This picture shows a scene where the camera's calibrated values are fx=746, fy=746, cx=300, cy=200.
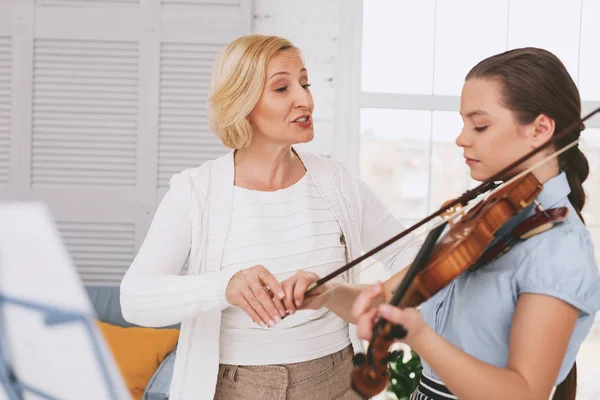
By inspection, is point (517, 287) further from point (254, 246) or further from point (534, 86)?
point (254, 246)

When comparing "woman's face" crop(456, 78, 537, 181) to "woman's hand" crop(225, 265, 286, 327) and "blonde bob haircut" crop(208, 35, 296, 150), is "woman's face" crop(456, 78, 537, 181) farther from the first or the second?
"blonde bob haircut" crop(208, 35, 296, 150)

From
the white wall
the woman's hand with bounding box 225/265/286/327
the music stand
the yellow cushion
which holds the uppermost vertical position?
the white wall

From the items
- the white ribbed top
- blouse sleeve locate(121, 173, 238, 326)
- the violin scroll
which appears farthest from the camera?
the white ribbed top

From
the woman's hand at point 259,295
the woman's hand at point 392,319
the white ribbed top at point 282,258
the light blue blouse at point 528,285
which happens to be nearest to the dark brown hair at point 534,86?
the light blue blouse at point 528,285

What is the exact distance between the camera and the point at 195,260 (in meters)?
1.58

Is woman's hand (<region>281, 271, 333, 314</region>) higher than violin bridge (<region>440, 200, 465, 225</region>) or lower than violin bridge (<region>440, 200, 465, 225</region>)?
lower

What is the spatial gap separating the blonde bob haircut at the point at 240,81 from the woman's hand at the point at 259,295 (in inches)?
16.2

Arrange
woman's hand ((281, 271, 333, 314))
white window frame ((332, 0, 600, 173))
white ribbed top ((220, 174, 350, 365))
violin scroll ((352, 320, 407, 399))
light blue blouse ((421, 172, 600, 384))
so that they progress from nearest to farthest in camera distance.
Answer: violin scroll ((352, 320, 407, 399)) < light blue blouse ((421, 172, 600, 384)) < woman's hand ((281, 271, 333, 314)) < white ribbed top ((220, 174, 350, 365)) < white window frame ((332, 0, 600, 173))

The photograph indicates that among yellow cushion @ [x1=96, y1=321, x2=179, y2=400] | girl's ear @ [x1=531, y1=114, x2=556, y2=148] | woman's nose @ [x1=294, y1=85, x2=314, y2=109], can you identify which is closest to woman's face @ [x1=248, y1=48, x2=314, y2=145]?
woman's nose @ [x1=294, y1=85, x2=314, y2=109]

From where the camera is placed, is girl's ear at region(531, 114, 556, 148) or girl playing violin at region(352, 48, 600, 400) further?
girl's ear at region(531, 114, 556, 148)

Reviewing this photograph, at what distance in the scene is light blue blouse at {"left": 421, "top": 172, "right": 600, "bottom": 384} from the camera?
3.30 ft

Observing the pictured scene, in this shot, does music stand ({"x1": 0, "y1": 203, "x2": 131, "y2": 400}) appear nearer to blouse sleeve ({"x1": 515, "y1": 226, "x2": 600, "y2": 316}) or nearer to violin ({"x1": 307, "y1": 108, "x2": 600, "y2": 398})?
violin ({"x1": 307, "y1": 108, "x2": 600, "y2": 398})

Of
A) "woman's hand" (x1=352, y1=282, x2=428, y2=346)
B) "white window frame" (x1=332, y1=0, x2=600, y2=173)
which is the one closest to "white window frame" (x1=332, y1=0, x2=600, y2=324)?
"white window frame" (x1=332, y1=0, x2=600, y2=173)

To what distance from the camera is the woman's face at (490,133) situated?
110 cm
